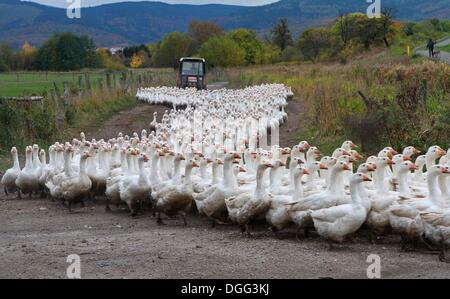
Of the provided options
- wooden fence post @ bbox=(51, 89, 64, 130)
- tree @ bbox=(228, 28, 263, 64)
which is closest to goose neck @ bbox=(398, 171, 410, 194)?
wooden fence post @ bbox=(51, 89, 64, 130)

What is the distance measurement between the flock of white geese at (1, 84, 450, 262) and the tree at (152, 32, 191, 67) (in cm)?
7223

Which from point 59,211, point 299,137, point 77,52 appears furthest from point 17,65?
point 59,211

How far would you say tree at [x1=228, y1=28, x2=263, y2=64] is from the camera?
3415 inches

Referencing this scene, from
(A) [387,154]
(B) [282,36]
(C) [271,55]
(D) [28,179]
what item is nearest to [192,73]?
(D) [28,179]

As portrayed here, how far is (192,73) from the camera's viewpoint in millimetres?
41656

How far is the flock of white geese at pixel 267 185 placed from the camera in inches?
344

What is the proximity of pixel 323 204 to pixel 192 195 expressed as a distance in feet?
8.01

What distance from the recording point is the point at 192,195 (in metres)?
10.9

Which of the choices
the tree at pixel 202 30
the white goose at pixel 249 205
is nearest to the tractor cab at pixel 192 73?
the white goose at pixel 249 205

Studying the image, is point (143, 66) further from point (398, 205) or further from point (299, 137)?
point (398, 205)

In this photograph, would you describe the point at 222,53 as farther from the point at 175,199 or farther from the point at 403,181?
the point at 403,181

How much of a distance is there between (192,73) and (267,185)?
1248 inches

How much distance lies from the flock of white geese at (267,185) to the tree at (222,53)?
61.9m

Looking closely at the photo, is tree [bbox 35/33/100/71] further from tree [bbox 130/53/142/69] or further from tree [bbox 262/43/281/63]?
tree [bbox 262/43/281/63]
